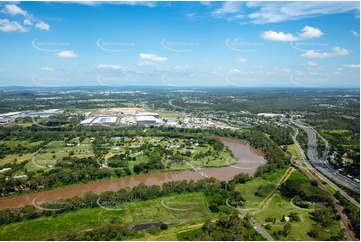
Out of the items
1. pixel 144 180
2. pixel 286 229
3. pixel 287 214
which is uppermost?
pixel 286 229

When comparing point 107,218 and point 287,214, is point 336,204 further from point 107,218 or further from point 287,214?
point 107,218

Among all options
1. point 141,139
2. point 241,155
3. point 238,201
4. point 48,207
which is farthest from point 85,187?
point 241,155

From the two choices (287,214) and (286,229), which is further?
(287,214)

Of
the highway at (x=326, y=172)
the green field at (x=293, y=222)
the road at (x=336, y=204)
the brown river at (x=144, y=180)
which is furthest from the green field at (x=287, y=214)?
the brown river at (x=144, y=180)

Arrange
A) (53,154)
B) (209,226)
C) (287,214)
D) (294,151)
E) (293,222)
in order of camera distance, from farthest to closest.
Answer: (294,151) < (53,154) < (287,214) < (293,222) < (209,226)

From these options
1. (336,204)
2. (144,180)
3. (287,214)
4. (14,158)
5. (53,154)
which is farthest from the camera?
(53,154)

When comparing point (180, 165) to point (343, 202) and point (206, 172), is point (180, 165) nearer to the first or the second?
point (206, 172)

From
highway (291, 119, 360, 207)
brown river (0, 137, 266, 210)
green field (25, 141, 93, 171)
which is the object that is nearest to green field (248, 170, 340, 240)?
highway (291, 119, 360, 207)

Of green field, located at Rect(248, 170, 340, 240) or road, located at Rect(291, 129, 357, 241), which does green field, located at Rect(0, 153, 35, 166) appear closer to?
green field, located at Rect(248, 170, 340, 240)

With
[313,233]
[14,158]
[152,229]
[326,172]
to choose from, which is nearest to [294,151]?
[326,172]

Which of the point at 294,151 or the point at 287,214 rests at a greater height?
the point at 294,151
